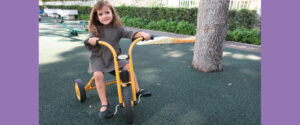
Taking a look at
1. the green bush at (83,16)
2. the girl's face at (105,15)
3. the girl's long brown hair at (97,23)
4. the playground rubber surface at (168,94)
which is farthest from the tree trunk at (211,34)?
the green bush at (83,16)

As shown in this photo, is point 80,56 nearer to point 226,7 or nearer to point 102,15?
point 102,15

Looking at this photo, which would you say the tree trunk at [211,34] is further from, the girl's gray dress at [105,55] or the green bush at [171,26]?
the green bush at [171,26]

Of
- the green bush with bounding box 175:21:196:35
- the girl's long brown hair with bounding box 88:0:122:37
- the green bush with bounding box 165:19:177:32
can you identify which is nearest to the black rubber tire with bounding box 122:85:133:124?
the girl's long brown hair with bounding box 88:0:122:37

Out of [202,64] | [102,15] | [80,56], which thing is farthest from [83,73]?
[202,64]

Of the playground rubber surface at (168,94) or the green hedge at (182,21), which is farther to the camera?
the green hedge at (182,21)

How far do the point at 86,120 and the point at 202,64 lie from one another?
2.35 meters

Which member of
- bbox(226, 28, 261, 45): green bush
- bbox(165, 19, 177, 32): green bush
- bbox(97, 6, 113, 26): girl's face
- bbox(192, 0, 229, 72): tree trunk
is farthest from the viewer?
bbox(165, 19, 177, 32): green bush

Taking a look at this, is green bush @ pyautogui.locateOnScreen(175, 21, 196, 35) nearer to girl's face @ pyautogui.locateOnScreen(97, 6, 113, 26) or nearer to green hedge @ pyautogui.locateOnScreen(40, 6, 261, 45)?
green hedge @ pyautogui.locateOnScreen(40, 6, 261, 45)

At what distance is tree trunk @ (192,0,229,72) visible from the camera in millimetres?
3076

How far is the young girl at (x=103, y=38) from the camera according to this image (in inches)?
78.6

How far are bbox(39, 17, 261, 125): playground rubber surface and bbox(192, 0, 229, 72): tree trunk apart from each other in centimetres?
21

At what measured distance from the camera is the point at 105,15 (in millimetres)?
1970

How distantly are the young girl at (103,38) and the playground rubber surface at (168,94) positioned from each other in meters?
0.32

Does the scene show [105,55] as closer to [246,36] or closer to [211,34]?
[211,34]
